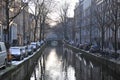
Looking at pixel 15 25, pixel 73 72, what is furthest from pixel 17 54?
pixel 15 25

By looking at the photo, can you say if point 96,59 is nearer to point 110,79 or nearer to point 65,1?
point 110,79

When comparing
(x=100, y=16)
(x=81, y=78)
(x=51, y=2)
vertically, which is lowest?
(x=81, y=78)

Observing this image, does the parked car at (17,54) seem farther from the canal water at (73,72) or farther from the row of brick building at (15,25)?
the row of brick building at (15,25)

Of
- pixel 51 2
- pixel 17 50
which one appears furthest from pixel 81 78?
pixel 51 2

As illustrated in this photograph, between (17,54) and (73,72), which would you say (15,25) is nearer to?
(17,54)

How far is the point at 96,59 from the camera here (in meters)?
44.8

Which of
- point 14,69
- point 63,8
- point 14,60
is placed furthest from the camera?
point 63,8

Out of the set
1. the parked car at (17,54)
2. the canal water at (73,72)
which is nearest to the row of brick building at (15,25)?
the parked car at (17,54)

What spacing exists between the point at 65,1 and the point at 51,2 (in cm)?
4356

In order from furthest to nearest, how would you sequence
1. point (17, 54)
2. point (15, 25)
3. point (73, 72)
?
point (15, 25) → point (17, 54) → point (73, 72)

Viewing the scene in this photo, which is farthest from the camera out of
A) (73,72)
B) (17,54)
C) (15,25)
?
(15,25)

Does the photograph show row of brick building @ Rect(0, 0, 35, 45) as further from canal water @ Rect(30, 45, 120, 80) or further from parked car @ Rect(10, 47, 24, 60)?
canal water @ Rect(30, 45, 120, 80)

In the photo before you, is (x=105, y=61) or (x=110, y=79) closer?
(x=110, y=79)

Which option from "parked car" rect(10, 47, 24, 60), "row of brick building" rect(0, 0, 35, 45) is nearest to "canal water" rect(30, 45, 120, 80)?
"parked car" rect(10, 47, 24, 60)
